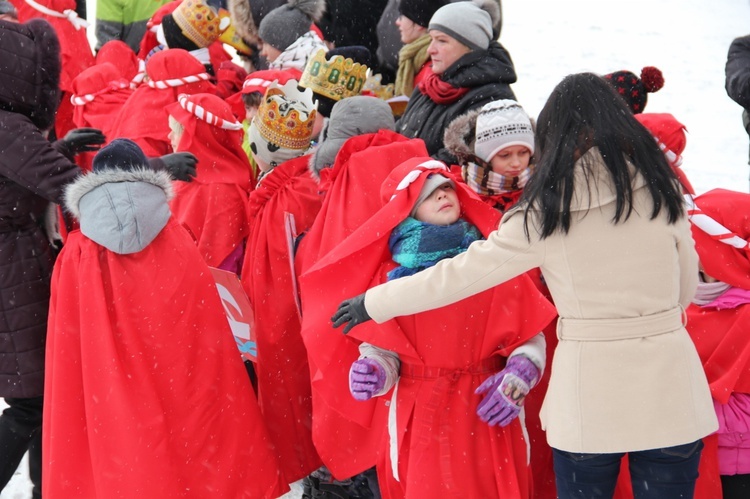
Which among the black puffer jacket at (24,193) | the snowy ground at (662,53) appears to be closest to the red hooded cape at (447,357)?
the black puffer jacket at (24,193)

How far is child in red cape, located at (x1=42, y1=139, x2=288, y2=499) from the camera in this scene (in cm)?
325

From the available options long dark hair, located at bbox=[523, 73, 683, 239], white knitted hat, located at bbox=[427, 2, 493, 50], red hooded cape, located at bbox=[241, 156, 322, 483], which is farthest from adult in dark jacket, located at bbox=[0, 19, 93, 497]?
long dark hair, located at bbox=[523, 73, 683, 239]

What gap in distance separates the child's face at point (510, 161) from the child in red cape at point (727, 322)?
72 centimetres

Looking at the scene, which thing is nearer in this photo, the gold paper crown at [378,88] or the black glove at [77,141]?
the black glove at [77,141]

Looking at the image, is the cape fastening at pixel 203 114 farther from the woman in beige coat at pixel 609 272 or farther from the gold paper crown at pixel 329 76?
the woman in beige coat at pixel 609 272

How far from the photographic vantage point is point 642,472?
2719mm

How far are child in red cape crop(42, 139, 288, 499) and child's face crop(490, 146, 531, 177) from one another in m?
1.25

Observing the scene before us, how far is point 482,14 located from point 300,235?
1514 mm

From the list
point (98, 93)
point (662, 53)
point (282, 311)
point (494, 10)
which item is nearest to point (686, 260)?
point (282, 311)

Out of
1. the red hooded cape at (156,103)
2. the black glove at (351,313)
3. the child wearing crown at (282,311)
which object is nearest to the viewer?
the black glove at (351,313)

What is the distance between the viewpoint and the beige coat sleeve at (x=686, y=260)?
8.61 ft

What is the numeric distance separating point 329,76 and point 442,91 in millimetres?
564

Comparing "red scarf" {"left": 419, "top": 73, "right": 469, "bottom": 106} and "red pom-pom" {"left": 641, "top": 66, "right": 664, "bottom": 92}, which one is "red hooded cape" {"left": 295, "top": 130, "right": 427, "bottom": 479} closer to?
"red scarf" {"left": 419, "top": 73, "right": 469, "bottom": 106}

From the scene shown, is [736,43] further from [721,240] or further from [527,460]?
[527,460]
